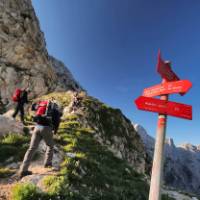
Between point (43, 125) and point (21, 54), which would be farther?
point (21, 54)

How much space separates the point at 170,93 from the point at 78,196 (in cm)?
480

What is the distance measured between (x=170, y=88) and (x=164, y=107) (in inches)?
23.0

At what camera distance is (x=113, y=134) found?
28.1 m

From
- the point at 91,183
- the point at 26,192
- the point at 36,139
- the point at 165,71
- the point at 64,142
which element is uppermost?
the point at 165,71

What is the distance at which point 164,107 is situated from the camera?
19.0 feet

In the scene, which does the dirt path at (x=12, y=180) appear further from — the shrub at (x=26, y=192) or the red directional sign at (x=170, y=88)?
the red directional sign at (x=170, y=88)

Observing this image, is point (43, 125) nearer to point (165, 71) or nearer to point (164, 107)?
point (164, 107)

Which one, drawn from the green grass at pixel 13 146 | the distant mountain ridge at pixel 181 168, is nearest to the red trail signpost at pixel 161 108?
the green grass at pixel 13 146

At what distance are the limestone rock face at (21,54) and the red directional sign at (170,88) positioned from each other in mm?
31562

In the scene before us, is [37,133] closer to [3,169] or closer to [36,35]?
[3,169]

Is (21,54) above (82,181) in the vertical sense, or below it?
above

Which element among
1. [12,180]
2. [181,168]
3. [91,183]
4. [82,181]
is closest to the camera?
[12,180]

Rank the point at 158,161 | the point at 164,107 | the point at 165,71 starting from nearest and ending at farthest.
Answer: the point at 158,161, the point at 164,107, the point at 165,71

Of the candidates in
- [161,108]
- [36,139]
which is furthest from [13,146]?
[161,108]
